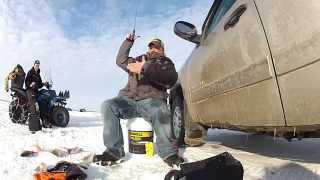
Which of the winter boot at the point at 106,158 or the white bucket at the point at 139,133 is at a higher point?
the white bucket at the point at 139,133

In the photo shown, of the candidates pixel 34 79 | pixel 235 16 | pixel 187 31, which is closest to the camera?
pixel 235 16

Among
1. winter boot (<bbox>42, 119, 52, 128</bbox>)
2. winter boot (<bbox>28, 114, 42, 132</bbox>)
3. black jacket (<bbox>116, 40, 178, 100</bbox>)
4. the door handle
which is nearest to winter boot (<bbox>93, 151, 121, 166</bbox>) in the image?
black jacket (<bbox>116, 40, 178, 100</bbox>)

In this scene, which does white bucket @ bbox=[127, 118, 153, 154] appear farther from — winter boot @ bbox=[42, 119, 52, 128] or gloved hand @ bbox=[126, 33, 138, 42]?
winter boot @ bbox=[42, 119, 52, 128]

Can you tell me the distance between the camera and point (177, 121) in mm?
6355

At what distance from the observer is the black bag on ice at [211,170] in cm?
282

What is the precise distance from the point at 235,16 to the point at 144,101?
1.43 m

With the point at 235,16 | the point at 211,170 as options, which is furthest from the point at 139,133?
the point at 211,170

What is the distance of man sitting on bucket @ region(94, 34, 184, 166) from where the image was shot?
15.4 feet

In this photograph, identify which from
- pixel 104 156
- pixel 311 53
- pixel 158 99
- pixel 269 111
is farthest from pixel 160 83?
pixel 311 53

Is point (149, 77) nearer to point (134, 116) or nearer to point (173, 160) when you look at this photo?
point (134, 116)

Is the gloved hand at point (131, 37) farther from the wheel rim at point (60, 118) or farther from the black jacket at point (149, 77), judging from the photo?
the wheel rim at point (60, 118)

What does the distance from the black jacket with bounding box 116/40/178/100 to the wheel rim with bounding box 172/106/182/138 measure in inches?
48.4

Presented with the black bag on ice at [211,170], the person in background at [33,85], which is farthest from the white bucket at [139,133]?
the person in background at [33,85]

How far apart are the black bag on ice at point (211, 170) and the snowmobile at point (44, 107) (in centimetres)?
790
